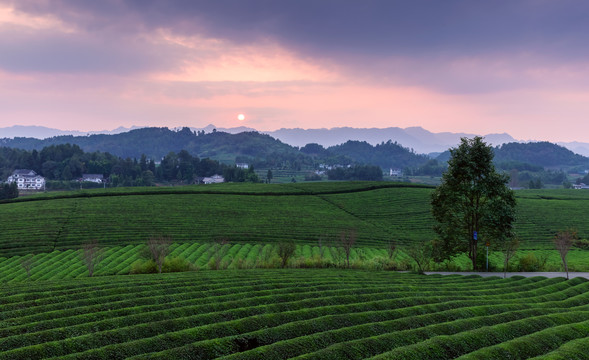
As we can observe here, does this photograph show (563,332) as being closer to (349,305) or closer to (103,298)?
(349,305)

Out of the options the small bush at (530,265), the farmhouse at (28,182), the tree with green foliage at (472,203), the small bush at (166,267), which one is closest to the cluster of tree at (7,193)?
the farmhouse at (28,182)

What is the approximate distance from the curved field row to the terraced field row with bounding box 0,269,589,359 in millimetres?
39008

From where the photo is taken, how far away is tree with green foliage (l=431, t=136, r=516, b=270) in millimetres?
44594

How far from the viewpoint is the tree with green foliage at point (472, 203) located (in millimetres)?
44594

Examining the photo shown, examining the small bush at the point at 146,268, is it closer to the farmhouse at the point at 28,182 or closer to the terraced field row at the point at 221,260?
the terraced field row at the point at 221,260

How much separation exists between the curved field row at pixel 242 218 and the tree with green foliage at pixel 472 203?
781 inches

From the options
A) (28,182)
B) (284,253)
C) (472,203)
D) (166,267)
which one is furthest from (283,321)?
(28,182)

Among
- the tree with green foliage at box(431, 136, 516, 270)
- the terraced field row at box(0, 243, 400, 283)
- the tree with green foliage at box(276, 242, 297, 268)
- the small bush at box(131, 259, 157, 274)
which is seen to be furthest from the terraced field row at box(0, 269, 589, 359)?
the tree with green foliage at box(276, 242, 297, 268)

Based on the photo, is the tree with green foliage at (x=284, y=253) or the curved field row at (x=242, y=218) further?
the curved field row at (x=242, y=218)

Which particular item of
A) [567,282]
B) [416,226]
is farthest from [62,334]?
[416,226]

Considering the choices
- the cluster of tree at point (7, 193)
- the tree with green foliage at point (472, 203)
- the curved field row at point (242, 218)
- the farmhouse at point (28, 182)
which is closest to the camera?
the tree with green foliage at point (472, 203)

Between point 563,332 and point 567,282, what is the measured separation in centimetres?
1876

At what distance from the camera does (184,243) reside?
62062 millimetres

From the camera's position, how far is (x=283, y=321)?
18859 millimetres
